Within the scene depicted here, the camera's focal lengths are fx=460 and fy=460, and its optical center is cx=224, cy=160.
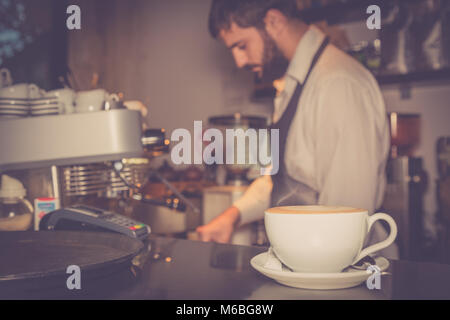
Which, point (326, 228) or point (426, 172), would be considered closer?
point (326, 228)

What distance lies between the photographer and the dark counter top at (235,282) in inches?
18.9

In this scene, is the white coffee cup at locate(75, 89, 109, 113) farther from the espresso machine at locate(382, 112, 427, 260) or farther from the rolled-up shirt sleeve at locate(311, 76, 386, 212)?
the espresso machine at locate(382, 112, 427, 260)

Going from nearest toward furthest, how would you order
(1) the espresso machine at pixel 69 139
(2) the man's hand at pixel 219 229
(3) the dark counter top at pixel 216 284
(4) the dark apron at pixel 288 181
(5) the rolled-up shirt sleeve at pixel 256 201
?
(3) the dark counter top at pixel 216 284
(1) the espresso machine at pixel 69 139
(2) the man's hand at pixel 219 229
(4) the dark apron at pixel 288 181
(5) the rolled-up shirt sleeve at pixel 256 201

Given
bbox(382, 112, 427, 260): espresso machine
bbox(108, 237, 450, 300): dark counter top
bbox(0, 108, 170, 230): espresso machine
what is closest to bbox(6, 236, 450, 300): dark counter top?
bbox(108, 237, 450, 300): dark counter top

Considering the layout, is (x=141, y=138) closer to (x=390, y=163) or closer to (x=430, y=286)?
(x=430, y=286)

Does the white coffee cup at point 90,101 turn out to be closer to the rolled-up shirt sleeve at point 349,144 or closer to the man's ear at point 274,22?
the rolled-up shirt sleeve at point 349,144

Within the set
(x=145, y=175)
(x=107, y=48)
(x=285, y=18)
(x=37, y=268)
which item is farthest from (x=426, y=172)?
(x=107, y=48)

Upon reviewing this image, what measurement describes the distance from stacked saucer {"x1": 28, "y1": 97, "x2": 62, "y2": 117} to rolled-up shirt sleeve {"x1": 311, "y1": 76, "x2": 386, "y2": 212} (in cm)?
69

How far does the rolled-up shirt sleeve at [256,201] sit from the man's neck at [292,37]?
431mm

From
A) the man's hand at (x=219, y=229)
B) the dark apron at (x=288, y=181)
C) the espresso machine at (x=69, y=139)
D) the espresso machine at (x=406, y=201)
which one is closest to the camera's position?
the espresso machine at (x=69, y=139)

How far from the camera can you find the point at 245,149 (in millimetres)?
2844

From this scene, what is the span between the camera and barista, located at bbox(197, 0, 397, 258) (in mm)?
1188

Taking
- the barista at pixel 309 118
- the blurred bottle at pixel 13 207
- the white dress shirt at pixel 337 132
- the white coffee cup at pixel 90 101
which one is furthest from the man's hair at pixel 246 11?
the blurred bottle at pixel 13 207

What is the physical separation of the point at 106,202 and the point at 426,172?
5.71ft
